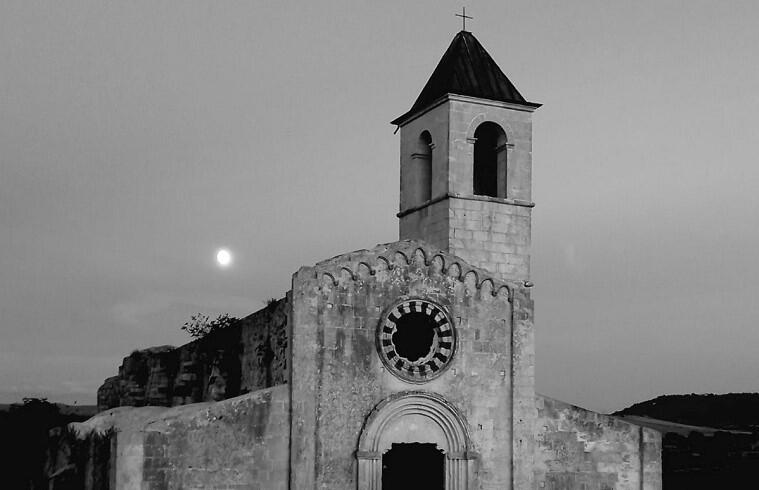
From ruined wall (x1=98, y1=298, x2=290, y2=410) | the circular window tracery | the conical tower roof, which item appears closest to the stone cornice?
the circular window tracery

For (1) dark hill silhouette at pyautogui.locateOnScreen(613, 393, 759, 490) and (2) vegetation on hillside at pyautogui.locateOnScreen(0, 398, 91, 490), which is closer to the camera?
(2) vegetation on hillside at pyautogui.locateOnScreen(0, 398, 91, 490)

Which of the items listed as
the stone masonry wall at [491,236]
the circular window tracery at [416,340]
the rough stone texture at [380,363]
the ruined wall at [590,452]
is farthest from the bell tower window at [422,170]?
the ruined wall at [590,452]

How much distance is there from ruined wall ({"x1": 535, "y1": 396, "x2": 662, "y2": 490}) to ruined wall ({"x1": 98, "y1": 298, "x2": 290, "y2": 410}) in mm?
6147

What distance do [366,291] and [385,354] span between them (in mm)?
1389

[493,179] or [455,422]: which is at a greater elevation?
[493,179]

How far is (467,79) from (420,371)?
7.99 meters

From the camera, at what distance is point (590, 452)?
91.1ft

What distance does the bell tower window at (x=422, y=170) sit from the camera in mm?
30781

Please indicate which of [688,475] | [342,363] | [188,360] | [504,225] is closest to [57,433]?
[188,360]

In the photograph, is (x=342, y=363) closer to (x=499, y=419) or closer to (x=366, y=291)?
(x=366, y=291)

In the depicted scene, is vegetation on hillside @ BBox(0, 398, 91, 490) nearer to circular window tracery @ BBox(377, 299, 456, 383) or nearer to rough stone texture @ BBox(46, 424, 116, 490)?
rough stone texture @ BBox(46, 424, 116, 490)

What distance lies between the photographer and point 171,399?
115 ft

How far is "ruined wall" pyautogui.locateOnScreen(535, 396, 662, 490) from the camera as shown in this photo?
1080 inches

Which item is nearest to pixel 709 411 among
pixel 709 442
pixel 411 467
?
pixel 709 442
